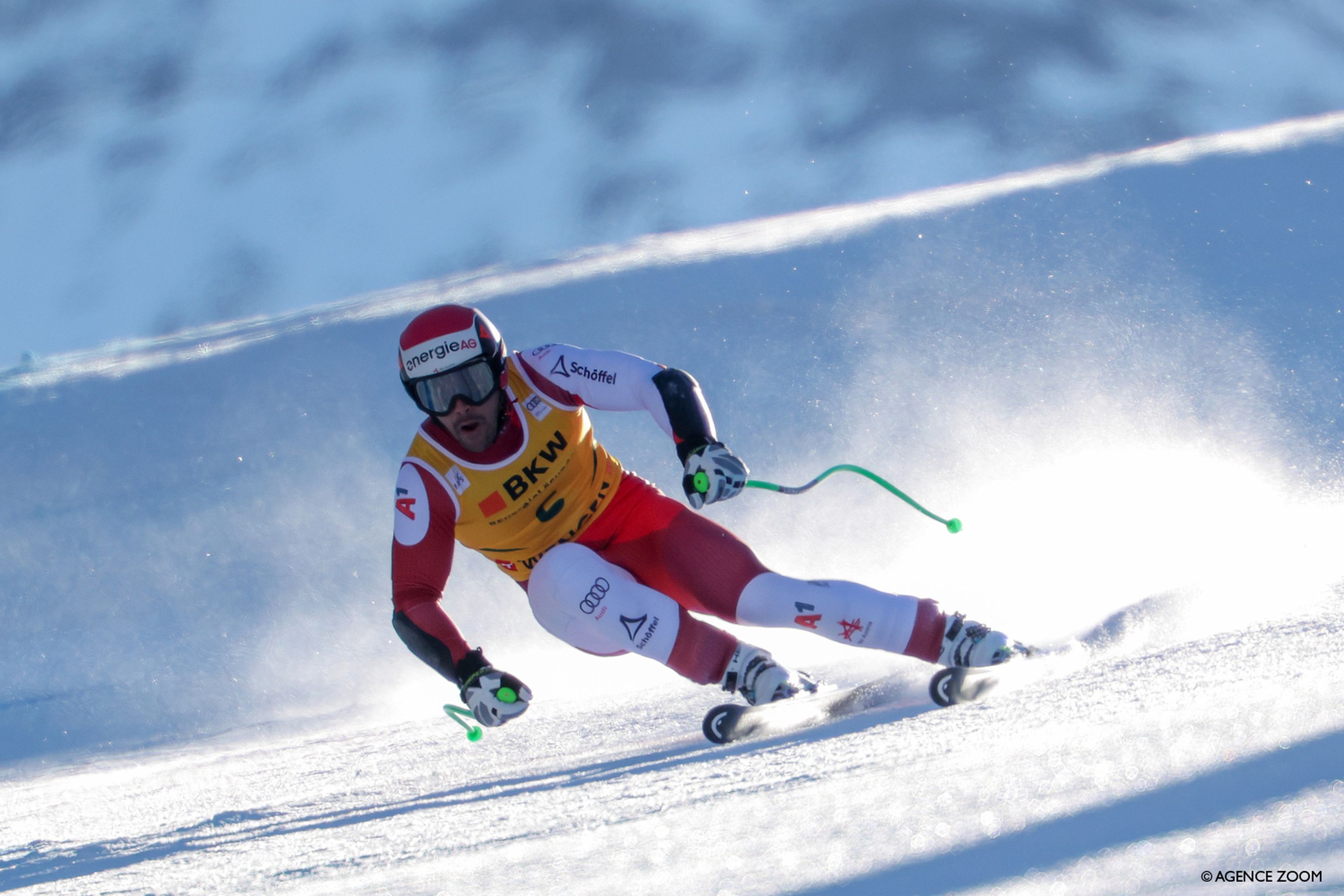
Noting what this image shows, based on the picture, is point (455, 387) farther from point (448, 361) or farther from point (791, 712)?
point (791, 712)

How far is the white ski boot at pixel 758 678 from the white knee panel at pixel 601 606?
0.59 feet

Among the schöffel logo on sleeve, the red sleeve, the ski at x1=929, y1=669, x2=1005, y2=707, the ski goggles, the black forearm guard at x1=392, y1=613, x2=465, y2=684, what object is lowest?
the ski at x1=929, y1=669, x2=1005, y2=707

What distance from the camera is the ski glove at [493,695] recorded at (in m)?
2.47

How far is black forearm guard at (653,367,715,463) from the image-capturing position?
268 centimetres

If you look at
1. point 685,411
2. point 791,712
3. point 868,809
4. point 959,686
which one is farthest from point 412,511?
point 868,809

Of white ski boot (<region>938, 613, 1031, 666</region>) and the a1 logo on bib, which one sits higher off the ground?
the a1 logo on bib

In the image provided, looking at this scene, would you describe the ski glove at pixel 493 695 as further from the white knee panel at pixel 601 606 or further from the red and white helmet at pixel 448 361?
the red and white helmet at pixel 448 361

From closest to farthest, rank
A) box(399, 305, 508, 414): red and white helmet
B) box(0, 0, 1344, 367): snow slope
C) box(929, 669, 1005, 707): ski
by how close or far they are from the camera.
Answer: box(929, 669, 1005, 707): ski < box(399, 305, 508, 414): red and white helmet < box(0, 0, 1344, 367): snow slope

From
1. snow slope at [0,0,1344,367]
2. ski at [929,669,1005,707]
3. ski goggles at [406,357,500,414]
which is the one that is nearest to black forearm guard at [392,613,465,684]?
ski goggles at [406,357,500,414]

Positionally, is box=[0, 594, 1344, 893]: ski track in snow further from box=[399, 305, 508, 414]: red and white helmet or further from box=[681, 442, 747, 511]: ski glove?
box=[399, 305, 508, 414]: red and white helmet

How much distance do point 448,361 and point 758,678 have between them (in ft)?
3.68

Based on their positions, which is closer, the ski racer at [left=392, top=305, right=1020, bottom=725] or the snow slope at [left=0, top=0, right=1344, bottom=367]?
the ski racer at [left=392, top=305, right=1020, bottom=725]

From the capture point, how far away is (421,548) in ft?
8.96

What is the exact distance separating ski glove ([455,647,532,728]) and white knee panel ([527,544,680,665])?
0.80ft
